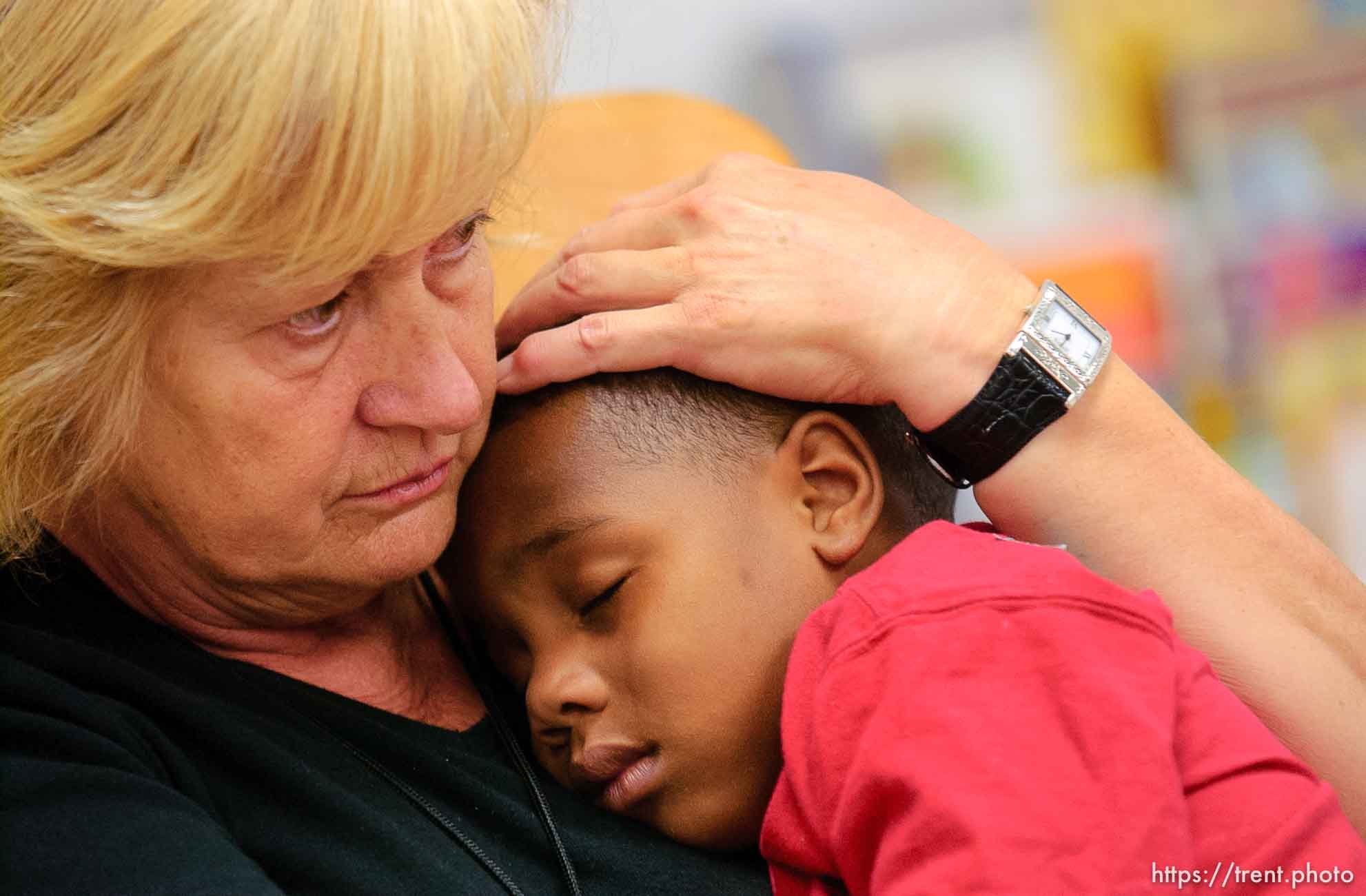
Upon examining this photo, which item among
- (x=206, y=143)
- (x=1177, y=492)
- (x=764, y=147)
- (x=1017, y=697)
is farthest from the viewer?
(x=764, y=147)

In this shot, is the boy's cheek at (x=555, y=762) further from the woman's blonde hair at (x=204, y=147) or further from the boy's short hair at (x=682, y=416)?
the woman's blonde hair at (x=204, y=147)

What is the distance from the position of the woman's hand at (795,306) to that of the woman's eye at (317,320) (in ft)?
0.96

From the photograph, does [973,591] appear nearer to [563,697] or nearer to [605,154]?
[563,697]

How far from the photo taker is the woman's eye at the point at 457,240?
52.1 inches

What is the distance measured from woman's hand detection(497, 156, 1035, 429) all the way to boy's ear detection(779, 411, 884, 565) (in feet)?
0.12

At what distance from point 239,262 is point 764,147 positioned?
1.13 m

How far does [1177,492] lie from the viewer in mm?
1536

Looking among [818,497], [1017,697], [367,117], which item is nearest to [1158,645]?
[1017,697]

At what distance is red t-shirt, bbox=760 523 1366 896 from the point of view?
44.4 inches

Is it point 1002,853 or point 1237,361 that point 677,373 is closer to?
point 1002,853

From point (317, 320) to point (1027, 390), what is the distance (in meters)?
0.73

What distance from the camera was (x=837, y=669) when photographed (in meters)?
1.29

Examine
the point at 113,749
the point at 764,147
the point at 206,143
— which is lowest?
the point at 113,749

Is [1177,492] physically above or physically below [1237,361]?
above
